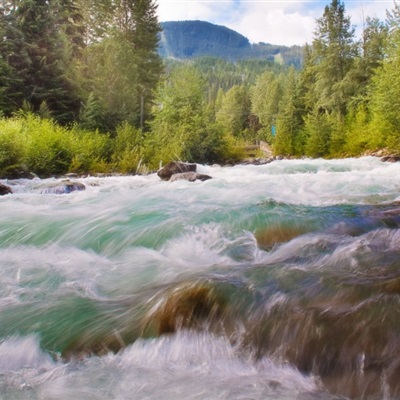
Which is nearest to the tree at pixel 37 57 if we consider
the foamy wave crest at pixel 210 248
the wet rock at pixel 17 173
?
the wet rock at pixel 17 173

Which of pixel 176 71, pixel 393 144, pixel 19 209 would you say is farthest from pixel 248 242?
pixel 393 144

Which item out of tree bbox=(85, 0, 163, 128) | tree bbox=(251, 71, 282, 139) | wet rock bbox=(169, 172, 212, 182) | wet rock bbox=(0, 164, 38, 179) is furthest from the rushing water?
tree bbox=(251, 71, 282, 139)

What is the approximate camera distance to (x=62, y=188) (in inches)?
399

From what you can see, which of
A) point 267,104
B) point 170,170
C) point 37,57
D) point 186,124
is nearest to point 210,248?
point 170,170

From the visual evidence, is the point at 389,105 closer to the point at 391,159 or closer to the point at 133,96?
the point at 391,159

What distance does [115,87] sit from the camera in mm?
26609

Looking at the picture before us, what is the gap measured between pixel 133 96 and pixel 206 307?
26.5m

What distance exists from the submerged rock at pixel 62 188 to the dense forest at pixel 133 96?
3.11 m

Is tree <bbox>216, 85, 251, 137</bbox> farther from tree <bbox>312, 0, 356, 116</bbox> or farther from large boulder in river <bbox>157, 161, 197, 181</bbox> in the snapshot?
large boulder in river <bbox>157, 161, 197, 181</bbox>

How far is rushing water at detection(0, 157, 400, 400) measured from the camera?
7.52 ft

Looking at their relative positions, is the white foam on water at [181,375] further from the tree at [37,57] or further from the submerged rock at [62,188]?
the tree at [37,57]

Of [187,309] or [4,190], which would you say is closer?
[187,309]

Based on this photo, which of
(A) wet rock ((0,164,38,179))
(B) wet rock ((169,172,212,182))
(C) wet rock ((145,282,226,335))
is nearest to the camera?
(C) wet rock ((145,282,226,335))

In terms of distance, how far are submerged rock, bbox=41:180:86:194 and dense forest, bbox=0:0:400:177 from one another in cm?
311
